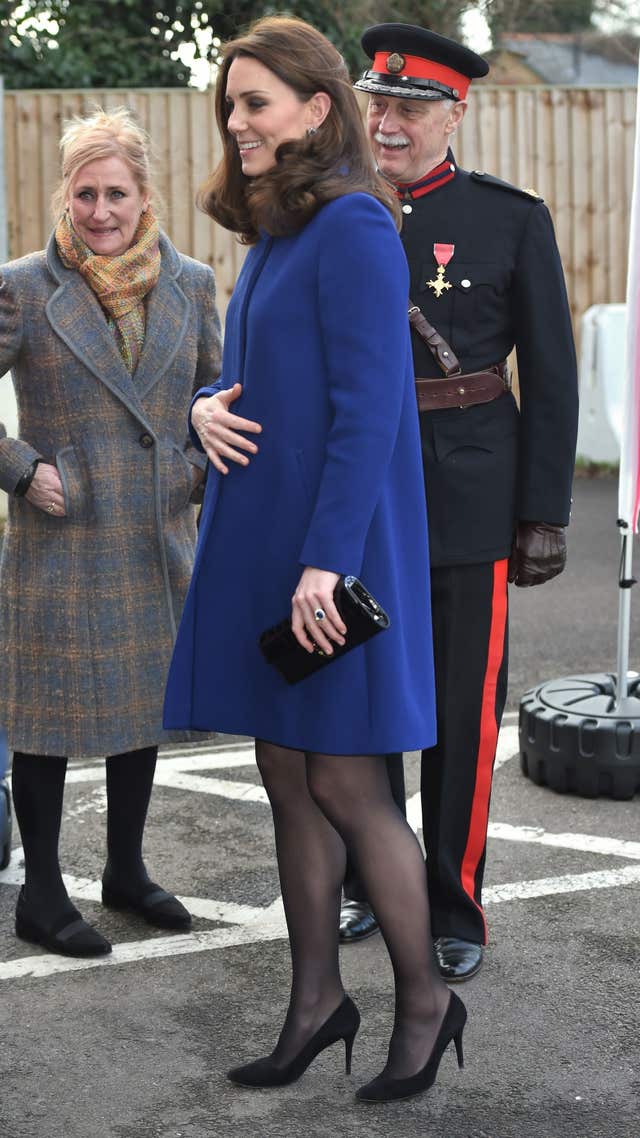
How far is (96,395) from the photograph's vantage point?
3.56 meters

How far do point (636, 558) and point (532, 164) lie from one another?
4.31 meters

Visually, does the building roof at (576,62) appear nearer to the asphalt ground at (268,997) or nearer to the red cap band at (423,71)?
the asphalt ground at (268,997)

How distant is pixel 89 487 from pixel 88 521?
78 millimetres

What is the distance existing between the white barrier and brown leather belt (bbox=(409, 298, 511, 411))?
747cm

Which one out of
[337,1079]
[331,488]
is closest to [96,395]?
[331,488]

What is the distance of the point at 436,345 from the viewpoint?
11.0 ft

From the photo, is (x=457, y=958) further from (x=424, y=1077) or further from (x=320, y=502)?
(x=320, y=502)

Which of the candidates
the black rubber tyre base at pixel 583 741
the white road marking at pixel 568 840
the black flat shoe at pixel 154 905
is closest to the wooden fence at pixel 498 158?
the black rubber tyre base at pixel 583 741

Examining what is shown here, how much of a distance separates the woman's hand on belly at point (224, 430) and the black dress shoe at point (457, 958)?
1.31 metres

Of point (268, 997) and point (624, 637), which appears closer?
point (268, 997)

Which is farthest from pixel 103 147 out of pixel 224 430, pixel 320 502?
pixel 320 502

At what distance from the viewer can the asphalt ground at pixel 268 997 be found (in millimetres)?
2895

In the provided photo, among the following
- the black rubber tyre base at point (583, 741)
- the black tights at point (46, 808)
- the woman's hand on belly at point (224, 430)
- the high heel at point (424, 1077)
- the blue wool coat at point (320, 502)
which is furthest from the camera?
the black rubber tyre base at point (583, 741)

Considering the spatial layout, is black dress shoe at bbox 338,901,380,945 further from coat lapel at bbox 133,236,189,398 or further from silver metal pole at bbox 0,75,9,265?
silver metal pole at bbox 0,75,9,265
